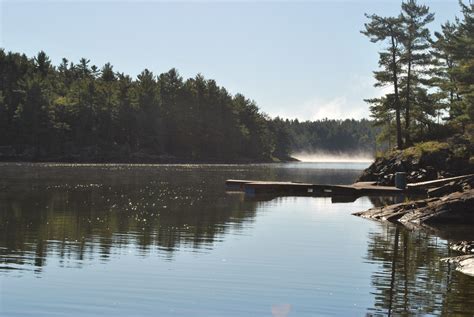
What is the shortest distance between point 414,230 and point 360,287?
13171 mm

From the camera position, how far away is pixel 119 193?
48938 millimetres

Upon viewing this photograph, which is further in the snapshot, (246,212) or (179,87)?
(179,87)

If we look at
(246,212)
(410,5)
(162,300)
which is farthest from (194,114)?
(162,300)

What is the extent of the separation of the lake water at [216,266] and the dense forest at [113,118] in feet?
327

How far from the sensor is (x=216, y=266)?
19.2m

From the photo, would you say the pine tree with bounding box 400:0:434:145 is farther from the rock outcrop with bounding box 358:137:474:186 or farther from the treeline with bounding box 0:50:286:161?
the treeline with bounding box 0:50:286:161

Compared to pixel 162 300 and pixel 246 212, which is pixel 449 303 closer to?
pixel 162 300

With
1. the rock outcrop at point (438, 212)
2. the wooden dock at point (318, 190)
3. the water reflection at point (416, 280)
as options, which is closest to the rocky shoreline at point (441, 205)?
the rock outcrop at point (438, 212)

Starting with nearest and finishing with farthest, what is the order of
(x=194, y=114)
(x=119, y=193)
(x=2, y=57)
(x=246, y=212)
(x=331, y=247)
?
(x=331, y=247), (x=246, y=212), (x=119, y=193), (x=2, y=57), (x=194, y=114)

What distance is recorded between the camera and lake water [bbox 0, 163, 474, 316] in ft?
47.5

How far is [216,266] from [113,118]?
130 metres

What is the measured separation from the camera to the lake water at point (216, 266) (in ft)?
47.5

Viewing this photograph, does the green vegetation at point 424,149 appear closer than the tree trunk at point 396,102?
Yes

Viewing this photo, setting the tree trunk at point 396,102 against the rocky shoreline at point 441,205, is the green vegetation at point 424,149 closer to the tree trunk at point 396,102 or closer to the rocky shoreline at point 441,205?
the rocky shoreline at point 441,205
